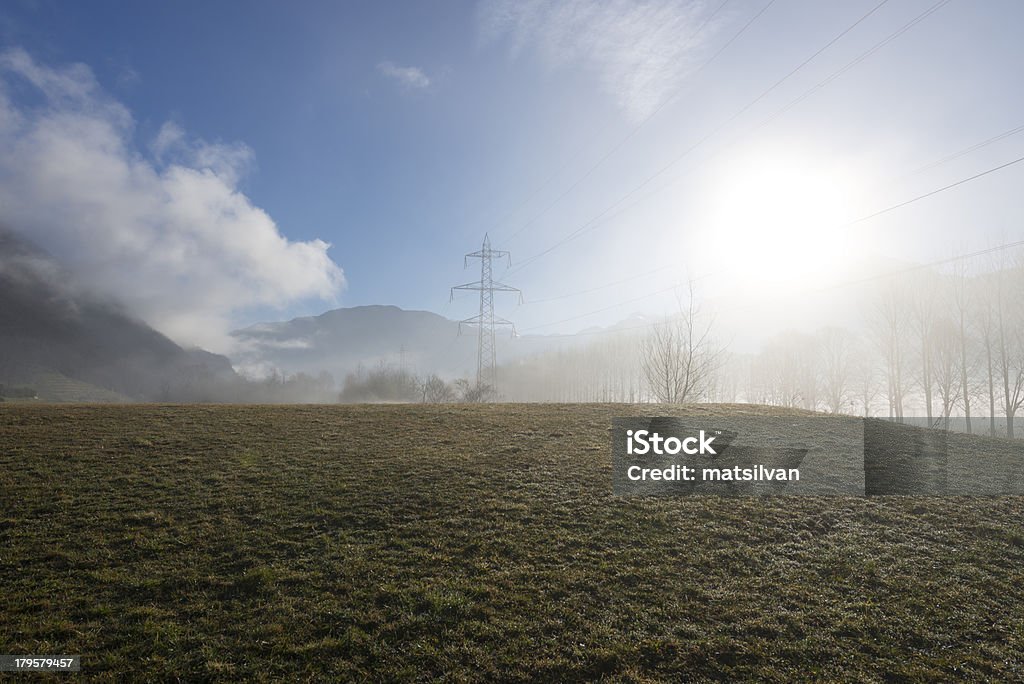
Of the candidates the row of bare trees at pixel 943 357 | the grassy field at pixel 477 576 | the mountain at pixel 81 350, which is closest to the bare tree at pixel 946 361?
the row of bare trees at pixel 943 357

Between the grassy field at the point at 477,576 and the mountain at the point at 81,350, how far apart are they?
11640 centimetres

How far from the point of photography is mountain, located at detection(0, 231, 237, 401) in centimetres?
10200

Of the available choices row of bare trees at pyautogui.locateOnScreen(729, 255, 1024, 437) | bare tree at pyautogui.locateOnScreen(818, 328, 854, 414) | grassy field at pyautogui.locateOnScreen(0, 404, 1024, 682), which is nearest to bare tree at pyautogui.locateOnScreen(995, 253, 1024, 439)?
row of bare trees at pyautogui.locateOnScreen(729, 255, 1024, 437)

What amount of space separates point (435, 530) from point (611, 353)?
10195 centimetres

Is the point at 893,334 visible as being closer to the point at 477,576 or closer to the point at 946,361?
the point at 946,361

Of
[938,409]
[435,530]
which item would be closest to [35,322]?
[435,530]

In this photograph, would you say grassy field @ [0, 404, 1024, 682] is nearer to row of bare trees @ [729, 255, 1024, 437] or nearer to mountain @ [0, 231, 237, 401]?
row of bare trees @ [729, 255, 1024, 437]

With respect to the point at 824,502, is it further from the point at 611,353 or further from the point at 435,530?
the point at 611,353

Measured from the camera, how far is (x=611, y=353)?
355 ft

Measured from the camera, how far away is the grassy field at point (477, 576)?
5.66 meters

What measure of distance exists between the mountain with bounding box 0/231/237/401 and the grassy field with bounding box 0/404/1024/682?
116 meters

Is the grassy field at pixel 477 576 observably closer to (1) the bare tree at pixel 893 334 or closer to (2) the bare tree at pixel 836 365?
(1) the bare tree at pixel 893 334

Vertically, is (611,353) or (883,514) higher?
(611,353)

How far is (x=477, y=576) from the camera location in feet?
24.8
